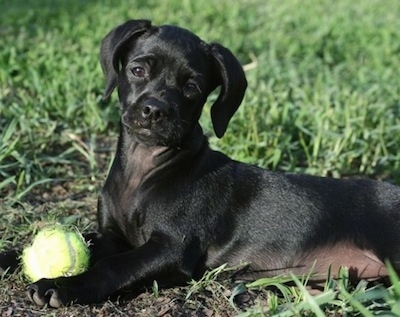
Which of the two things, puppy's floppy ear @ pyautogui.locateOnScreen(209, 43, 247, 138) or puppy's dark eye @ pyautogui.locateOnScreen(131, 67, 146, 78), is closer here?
puppy's dark eye @ pyautogui.locateOnScreen(131, 67, 146, 78)

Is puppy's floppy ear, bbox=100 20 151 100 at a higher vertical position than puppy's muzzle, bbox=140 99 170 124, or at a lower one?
higher

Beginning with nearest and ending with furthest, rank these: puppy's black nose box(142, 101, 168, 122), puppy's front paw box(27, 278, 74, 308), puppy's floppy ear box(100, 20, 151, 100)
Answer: puppy's front paw box(27, 278, 74, 308), puppy's black nose box(142, 101, 168, 122), puppy's floppy ear box(100, 20, 151, 100)

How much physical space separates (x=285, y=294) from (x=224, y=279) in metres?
0.50

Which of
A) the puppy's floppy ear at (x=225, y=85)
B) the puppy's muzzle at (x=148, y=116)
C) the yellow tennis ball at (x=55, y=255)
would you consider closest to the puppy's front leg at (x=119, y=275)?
the yellow tennis ball at (x=55, y=255)

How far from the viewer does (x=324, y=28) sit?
401 inches

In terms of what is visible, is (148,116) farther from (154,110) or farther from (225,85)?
(225,85)

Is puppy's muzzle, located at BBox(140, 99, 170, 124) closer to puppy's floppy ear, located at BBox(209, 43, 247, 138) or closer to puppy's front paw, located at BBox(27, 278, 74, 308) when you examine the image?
puppy's floppy ear, located at BBox(209, 43, 247, 138)

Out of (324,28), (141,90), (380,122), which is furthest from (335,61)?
(141,90)

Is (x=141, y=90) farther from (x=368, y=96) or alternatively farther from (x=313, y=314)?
(x=368, y=96)

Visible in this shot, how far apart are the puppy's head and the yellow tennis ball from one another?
2.11ft

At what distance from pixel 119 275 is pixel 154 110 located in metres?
0.81

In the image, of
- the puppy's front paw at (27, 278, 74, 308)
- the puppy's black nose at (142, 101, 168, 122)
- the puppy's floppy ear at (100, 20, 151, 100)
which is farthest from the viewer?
the puppy's floppy ear at (100, 20, 151, 100)

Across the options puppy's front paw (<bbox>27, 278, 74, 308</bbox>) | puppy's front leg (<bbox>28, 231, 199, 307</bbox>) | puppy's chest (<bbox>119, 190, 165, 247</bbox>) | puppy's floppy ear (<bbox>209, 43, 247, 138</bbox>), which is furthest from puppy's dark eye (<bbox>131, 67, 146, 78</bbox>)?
puppy's front paw (<bbox>27, 278, 74, 308</bbox>)

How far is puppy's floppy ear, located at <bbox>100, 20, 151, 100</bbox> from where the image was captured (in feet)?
15.2
